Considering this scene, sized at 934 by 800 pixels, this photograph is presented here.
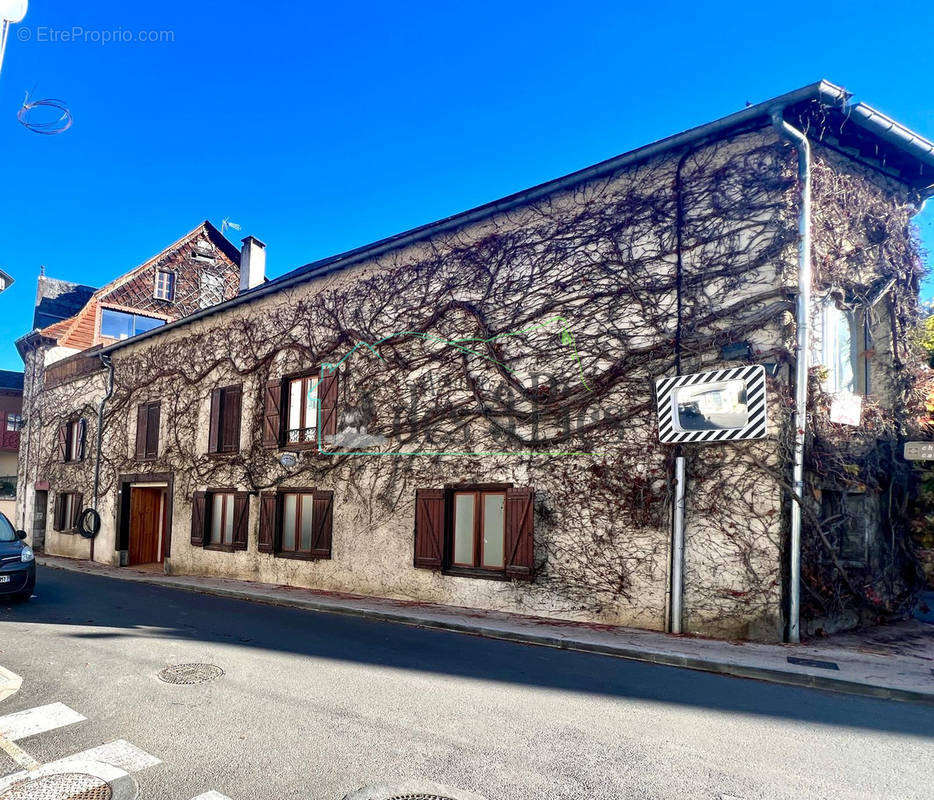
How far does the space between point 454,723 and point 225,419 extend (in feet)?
42.5

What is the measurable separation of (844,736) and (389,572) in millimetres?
8380

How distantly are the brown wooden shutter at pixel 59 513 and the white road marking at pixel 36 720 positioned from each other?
64.4 feet

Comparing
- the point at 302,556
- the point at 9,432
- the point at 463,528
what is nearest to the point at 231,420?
the point at 302,556

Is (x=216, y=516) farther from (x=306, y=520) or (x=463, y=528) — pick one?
(x=463, y=528)

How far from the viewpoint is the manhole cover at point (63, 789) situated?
392 centimetres

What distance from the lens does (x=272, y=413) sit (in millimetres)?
15273

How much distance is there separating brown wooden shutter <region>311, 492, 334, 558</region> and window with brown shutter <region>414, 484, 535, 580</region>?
247 centimetres

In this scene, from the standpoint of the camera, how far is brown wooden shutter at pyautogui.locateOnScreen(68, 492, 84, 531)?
21422 mm

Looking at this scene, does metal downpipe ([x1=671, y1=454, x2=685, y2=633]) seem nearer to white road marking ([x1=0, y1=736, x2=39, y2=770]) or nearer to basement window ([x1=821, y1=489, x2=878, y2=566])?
basement window ([x1=821, y1=489, x2=878, y2=566])

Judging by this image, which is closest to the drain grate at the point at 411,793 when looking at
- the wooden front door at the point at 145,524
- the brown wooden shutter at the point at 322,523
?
the brown wooden shutter at the point at 322,523

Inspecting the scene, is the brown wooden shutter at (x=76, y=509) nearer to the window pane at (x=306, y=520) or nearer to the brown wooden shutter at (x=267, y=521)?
the brown wooden shutter at (x=267, y=521)

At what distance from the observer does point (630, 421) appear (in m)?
9.67

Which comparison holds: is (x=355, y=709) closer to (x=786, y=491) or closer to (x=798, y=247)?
(x=786, y=491)

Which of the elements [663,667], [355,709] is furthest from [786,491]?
[355,709]
